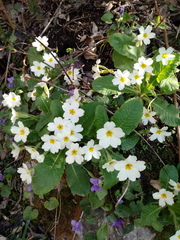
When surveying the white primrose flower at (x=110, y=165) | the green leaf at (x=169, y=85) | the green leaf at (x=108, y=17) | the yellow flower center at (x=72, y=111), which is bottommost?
the white primrose flower at (x=110, y=165)

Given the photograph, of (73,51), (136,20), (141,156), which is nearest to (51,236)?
(141,156)

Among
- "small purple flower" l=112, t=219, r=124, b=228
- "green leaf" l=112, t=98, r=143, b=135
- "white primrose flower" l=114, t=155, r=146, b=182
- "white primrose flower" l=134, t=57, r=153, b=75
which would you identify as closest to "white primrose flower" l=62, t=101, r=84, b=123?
"green leaf" l=112, t=98, r=143, b=135

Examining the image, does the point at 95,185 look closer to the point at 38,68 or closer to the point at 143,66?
the point at 143,66

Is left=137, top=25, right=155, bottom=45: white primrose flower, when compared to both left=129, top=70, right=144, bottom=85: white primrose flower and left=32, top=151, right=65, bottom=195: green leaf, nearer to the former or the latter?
left=129, top=70, right=144, bottom=85: white primrose flower

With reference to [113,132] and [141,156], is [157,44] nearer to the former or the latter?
[141,156]

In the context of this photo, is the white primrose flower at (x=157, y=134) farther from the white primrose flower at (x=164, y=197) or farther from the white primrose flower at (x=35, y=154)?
the white primrose flower at (x=35, y=154)

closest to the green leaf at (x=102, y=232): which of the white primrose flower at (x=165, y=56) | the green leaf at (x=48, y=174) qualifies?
the green leaf at (x=48, y=174)
